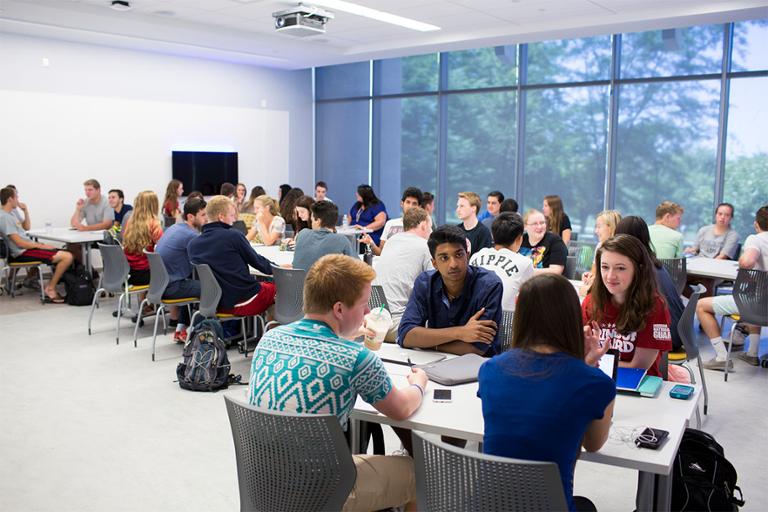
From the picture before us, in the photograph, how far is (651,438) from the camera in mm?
2299

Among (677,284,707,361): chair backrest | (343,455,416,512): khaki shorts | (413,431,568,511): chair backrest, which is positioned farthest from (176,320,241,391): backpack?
(413,431,568,511): chair backrest

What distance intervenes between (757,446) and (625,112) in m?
6.59

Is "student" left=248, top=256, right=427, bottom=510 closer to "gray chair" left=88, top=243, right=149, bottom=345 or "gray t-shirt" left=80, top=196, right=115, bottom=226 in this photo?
"gray chair" left=88, top=243, right=149, bottom=345

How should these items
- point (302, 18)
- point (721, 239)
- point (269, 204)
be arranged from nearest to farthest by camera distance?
point (721, 239) < point (269, 204) < point (302, 18)

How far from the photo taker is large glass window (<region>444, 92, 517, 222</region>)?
11.1m

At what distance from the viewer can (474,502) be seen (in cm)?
200

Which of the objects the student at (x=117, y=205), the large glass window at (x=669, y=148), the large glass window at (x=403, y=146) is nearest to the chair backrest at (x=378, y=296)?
the student at (x=117, y=205)

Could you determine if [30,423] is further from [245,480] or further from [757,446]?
[757,446]

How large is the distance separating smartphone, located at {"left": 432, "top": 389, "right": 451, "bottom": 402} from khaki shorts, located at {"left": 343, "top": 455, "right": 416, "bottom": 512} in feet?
0.81

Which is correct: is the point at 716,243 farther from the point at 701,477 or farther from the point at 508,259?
the point at 701,477

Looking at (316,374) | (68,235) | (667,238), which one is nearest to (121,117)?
(68,235)

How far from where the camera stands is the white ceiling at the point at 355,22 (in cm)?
777

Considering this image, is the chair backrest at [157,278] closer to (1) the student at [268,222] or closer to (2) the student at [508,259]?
(1) the student at [268,222]

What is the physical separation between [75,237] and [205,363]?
418cm
